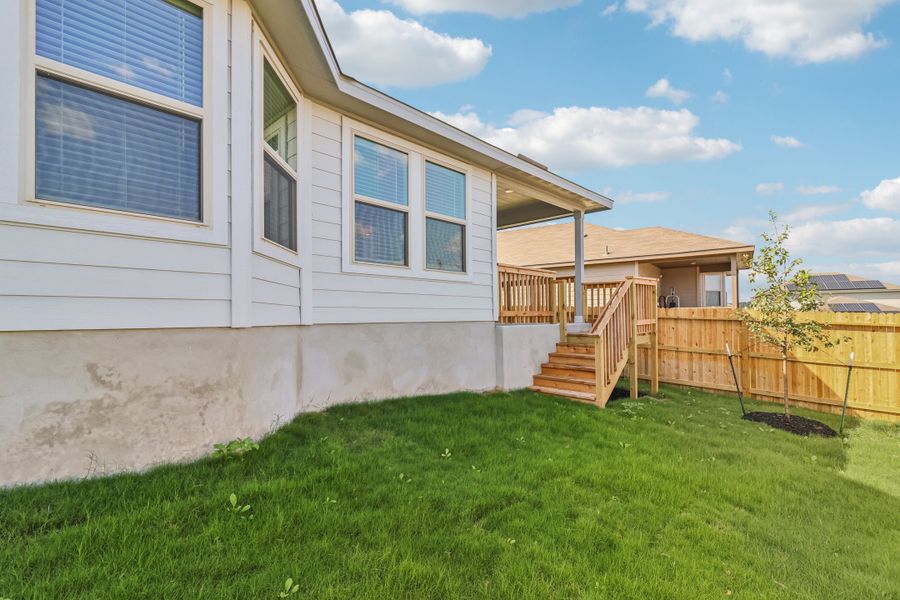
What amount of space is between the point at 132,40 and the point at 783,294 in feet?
26.7

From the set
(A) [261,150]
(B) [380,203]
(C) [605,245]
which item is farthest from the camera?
(C) [605,245]

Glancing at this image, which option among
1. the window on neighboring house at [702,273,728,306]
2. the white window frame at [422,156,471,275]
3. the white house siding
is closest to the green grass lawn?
the white house siding

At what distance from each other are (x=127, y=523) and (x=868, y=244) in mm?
58779

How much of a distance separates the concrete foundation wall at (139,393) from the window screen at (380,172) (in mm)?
1964

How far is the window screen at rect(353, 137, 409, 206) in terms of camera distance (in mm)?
4961

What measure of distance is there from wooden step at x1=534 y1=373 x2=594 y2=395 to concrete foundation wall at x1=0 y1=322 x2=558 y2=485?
3.71 metres

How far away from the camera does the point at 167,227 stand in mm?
2721

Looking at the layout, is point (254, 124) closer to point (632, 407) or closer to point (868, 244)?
point (632, 407)

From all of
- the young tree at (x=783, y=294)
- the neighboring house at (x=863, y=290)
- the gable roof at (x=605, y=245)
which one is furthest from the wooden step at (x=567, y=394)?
the neighboring house at (x=863, y=290)

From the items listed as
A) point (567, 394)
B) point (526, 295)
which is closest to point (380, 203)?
point (526, 295)

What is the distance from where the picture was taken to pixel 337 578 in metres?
1.83

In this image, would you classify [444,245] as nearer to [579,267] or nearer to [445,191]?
[445,191]

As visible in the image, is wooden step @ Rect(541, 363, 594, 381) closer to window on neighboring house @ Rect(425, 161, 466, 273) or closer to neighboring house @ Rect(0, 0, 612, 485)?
window on neighboring house @ Rect(425, 161, 466, 273)

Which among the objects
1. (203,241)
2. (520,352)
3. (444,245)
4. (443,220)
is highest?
(443,220)
